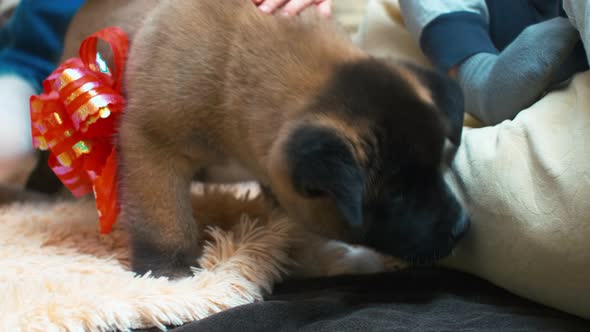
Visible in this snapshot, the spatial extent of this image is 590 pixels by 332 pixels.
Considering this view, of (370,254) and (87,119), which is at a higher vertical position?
(87,119)

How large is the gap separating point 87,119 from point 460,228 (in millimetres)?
1073

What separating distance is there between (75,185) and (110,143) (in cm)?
19

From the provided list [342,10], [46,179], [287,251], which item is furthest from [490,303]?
[342,10]

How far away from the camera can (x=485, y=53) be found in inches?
73.6

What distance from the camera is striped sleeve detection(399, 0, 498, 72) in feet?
6.22

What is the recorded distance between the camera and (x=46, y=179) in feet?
8.41

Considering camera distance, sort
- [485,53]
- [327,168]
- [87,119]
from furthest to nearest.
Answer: [485,53] → [87,119] → [327,168]

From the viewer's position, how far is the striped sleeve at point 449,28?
190 centimetres

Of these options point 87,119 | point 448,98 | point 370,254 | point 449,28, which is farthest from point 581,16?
point 87,119

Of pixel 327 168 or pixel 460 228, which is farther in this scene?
pixel 460 228

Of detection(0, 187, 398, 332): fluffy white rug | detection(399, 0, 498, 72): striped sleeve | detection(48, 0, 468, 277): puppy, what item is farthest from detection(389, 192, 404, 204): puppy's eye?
detection(399, 0, 498, 72): striped sleeve

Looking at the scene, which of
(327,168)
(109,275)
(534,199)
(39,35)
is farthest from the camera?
(39,35)

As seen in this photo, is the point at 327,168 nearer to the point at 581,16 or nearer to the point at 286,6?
the point at 286,6

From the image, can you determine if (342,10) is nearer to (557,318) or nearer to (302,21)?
(302,21)
